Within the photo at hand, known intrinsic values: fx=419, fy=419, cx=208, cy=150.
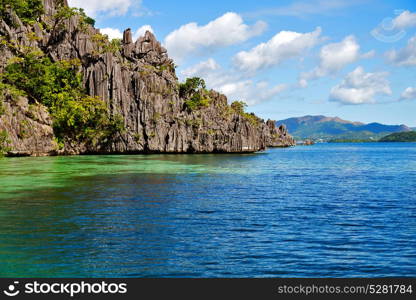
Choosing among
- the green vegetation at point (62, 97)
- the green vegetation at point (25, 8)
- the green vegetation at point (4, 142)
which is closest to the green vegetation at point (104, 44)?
the green vegetation at point (62, 97)

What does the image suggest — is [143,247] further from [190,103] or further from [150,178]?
[190,103]

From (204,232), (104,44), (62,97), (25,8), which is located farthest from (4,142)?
(204,232)

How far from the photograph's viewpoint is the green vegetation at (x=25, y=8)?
106281 millimetres

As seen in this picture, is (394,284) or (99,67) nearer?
(394,284)

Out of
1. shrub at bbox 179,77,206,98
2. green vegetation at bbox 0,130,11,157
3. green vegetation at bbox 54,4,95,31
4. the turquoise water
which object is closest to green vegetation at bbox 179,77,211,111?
shrub at bbox 179,77,206,98

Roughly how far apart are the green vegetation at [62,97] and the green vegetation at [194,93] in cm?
2475

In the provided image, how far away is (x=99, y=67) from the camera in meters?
110

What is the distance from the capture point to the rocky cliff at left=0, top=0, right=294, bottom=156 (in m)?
105

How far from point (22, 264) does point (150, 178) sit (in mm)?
33095

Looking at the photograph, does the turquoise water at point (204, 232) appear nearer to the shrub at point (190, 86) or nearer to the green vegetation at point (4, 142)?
the green vegetation at point (4, 142)

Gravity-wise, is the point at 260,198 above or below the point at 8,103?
below

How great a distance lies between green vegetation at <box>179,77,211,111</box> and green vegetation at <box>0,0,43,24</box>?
148 ft

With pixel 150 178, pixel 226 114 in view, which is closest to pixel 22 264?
pixel 150 178

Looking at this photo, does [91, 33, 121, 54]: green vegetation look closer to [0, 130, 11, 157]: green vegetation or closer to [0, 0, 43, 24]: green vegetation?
[0, 0, 43, 24]: green vegetation
